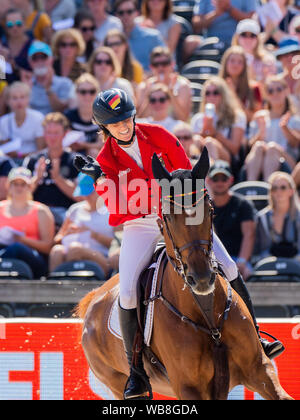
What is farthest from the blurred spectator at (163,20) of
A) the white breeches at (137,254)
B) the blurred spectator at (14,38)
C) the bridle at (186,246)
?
the bridle at (186,246)

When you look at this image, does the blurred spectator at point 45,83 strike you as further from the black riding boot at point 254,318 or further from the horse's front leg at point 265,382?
the horse's front leg at point 265,382

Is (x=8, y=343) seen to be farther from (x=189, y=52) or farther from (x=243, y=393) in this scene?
(x=189, y=52)

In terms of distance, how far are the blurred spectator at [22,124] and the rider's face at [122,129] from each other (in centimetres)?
559

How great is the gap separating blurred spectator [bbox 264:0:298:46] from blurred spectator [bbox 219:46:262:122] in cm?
211

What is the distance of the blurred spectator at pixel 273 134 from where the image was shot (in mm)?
10414

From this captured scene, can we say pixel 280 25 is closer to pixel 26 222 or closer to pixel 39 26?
pixel 39 26

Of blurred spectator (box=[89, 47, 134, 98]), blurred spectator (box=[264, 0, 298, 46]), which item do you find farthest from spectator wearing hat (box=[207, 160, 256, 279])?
blurred spectator (box=[264, 0, 298, 46])

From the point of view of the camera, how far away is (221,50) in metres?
13.6

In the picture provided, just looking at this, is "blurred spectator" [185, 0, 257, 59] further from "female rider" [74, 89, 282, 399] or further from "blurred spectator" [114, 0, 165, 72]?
"female rider" [74, 89, 282, 399]

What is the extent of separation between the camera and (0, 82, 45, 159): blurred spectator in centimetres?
1151

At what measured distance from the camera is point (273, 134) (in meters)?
10.8

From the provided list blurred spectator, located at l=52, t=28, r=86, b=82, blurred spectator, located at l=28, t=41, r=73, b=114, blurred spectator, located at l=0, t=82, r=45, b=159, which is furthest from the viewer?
blurred spectator, located at l=52, t=28, r=86, b=82

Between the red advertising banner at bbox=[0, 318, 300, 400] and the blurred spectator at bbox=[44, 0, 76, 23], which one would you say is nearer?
the red advertising banner at bbox=[0, 318, 300, 400]

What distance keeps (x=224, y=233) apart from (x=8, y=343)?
3084 mm
